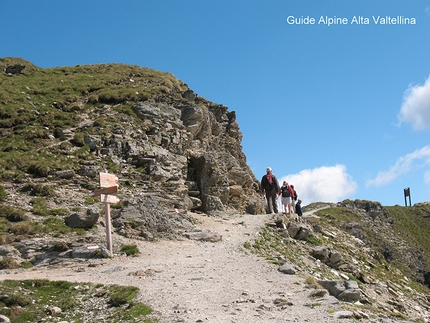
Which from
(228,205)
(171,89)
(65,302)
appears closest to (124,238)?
(65,302)

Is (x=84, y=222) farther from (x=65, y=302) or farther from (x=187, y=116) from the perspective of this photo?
(x=187, y=116)

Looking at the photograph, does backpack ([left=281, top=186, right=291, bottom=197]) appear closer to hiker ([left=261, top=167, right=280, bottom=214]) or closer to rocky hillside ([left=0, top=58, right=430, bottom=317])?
hiker ([left=261, top=167, right=280, bottom=214])

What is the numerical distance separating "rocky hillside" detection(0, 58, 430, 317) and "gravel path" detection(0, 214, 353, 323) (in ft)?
3.48

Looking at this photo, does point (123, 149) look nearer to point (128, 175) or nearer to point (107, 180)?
point (128, 175)

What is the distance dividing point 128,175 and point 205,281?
41.9 feet

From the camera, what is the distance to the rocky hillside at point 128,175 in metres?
17.2

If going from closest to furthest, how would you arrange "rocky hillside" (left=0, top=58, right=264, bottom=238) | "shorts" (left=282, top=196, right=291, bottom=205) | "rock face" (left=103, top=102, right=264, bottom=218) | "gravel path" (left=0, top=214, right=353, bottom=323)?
1. "gravel path" (left=0, top=214, right=353, bottom=323)
2. "rocky hillside" (left=0, top=58, right=264, bottom=238)
3. "rock face" (left=103, top=102, right=264, bottom=218)
4. "shorts" (left=282, top=196, right=291, bottom=205)

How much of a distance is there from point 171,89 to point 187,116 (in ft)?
18.1

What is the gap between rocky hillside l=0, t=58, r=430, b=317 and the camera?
56.4 feet

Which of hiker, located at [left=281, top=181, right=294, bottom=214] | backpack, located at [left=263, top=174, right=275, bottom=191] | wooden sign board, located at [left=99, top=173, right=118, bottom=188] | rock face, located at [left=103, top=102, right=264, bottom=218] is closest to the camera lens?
wooden sign board, located at [left=99, top=173, right=118, bottom=188]

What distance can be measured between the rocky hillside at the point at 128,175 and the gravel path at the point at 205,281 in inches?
41.8

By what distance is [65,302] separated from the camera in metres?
10.4

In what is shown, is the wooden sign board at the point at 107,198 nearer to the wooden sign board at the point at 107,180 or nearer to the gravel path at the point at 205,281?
the wooden sign board at the point at 107,180

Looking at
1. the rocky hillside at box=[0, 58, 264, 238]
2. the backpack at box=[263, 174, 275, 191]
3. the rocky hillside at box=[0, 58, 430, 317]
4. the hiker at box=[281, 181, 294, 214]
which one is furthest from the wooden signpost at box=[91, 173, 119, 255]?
the hiker at box=[281, 181, 294, 214]
